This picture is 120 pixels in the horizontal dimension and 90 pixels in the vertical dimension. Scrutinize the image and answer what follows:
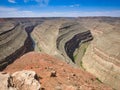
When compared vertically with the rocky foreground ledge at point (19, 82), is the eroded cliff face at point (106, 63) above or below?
below

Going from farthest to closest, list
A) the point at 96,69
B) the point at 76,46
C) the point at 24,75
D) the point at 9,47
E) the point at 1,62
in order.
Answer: the point at 76,46, the point at 9,47, the point at 96,69, the point at 1,62, the point at 24,75

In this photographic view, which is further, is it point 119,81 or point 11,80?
point 119,81

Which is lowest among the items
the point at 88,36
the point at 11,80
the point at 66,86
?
the point at 88,36

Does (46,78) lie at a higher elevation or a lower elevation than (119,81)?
higher

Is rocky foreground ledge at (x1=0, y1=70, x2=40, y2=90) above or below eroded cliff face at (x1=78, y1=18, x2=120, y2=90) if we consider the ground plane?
above

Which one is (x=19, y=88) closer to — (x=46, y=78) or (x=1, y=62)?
(x=46, y=78)

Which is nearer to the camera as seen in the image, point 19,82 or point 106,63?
point 19,82

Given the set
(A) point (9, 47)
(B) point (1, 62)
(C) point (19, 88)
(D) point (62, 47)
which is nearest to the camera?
(C) point (19, 88)

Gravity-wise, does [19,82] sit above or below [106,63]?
above

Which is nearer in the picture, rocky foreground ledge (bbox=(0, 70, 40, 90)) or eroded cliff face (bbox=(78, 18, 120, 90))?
rocky foreground ledge (bbox=(0, 70, 40, 90))

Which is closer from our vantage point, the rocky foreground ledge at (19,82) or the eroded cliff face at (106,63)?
the rocky foreground ledge at (19,82)

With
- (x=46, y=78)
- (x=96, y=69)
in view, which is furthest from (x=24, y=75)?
(x=96, y=69)
